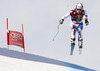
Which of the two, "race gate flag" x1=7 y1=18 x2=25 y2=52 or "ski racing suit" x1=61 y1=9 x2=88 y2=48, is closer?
"ski racing suit" x1=61 y1=9 x2=88 y2=48

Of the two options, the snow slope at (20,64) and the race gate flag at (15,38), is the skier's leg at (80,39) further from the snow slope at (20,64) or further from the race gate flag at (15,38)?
the race gate flag at (15,38)

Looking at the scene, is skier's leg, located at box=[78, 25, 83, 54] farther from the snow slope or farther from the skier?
Result: the snow slope

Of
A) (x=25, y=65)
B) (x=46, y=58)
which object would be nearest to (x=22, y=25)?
(x=46, y=58)

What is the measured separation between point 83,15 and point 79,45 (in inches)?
62.0

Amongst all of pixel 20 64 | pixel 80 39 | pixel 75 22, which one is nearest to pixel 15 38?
pixel 75 22

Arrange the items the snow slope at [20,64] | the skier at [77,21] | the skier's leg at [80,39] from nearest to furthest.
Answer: the snow slope at [20,64]
the skier at [77,21]
the skier's leg at [80,39]

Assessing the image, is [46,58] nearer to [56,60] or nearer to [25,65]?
[56,60]

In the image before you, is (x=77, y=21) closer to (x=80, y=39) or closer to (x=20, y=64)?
(x=80, y=39)

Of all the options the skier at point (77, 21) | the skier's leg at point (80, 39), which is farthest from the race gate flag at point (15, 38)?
the skier's leg at point (80, 39)

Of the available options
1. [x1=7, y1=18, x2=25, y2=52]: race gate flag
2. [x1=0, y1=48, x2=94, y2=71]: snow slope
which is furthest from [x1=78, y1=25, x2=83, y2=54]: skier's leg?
[x1=7, y1=18, x2=25, y2=52]: race gate flag

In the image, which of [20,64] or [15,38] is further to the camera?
[15,38]

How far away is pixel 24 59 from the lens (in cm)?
1280

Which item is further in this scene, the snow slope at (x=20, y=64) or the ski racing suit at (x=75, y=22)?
the ski racing suit at (x=75, y=22)

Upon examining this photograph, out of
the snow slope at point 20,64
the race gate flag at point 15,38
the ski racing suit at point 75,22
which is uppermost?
the ski racing suit at point 75,22
